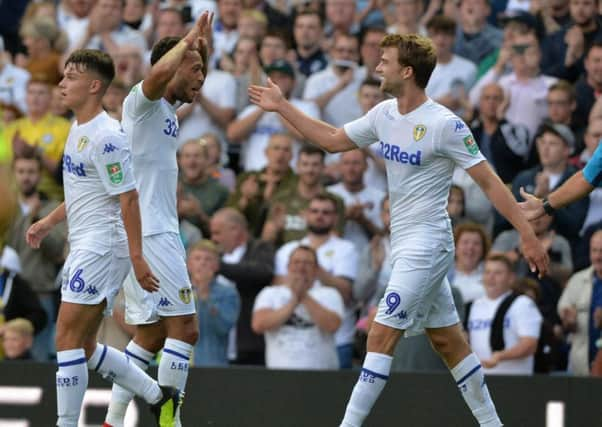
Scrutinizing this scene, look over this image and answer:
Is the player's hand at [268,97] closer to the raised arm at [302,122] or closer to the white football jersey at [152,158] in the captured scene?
the raised arm at [302,122]

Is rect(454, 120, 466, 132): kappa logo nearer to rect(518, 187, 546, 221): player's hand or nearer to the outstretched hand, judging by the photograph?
rect(518, 187, 546, 221): player's hand

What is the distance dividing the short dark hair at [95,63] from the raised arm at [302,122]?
1014mm

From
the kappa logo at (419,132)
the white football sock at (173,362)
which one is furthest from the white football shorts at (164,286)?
the kappa logo at (419,132)

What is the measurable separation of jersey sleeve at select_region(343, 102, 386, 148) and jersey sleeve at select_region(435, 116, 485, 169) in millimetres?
543

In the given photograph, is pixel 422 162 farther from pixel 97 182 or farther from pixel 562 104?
pixel 562 104

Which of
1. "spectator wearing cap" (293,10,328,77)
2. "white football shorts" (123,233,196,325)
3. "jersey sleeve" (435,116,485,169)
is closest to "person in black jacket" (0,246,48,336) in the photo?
"white football shorts" (123,233,196,325)

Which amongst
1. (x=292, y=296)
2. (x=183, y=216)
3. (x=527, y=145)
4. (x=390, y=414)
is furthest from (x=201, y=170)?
(x=390, y=414)

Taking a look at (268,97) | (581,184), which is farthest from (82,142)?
(581,184)

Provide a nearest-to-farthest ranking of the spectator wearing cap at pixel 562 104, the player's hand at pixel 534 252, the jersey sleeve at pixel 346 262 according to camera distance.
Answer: the player's hand at pixel 534 252 → the jersey sleeve at pixel 346 262 → the spectator wearing cap at pixel 562 104

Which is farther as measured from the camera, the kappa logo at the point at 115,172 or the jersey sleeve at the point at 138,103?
the jersey sleeve at the point at 138,103

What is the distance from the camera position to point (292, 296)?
41.8ft

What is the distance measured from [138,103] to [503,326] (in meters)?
4.47

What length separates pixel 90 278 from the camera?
9039 millimetres

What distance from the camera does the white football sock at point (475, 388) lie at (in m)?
9.55
